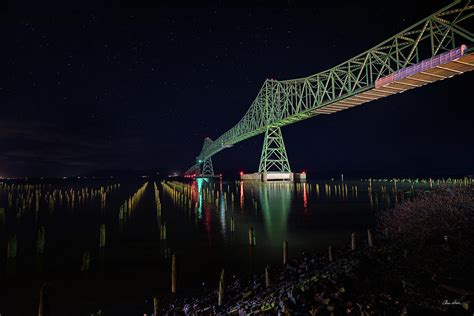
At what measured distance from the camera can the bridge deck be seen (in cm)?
2489

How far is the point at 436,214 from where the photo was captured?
35.5 feet

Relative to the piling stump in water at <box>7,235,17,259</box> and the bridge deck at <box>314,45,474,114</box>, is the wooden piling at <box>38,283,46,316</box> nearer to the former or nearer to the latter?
the piling stump in water at <box>7,235,17,259</box>

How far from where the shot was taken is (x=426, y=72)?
2798 centimetres

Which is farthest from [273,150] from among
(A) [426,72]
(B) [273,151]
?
(A) [426,72]

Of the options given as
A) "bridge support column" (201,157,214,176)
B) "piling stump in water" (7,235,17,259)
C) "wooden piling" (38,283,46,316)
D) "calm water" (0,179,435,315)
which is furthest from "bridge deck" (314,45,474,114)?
"bridge support column" (201,157,214,176)

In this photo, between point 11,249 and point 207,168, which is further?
point 207,168

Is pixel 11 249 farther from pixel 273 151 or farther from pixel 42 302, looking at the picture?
pixel 273 151

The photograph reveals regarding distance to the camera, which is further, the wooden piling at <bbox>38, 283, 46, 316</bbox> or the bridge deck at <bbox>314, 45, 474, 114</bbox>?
the bridge deck at <bbox>314, 45, 474, 114</bbox>

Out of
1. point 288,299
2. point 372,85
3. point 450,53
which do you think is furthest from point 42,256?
point 372,85

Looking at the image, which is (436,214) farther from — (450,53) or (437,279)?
(450,53)

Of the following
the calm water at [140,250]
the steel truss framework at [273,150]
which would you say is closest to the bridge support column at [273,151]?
the steel truss framework at [273,150]

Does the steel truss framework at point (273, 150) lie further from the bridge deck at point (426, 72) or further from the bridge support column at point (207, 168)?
the bridge support column at point (207, 168)

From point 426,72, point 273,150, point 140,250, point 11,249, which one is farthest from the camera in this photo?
point 273,150

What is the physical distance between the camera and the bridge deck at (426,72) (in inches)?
980
